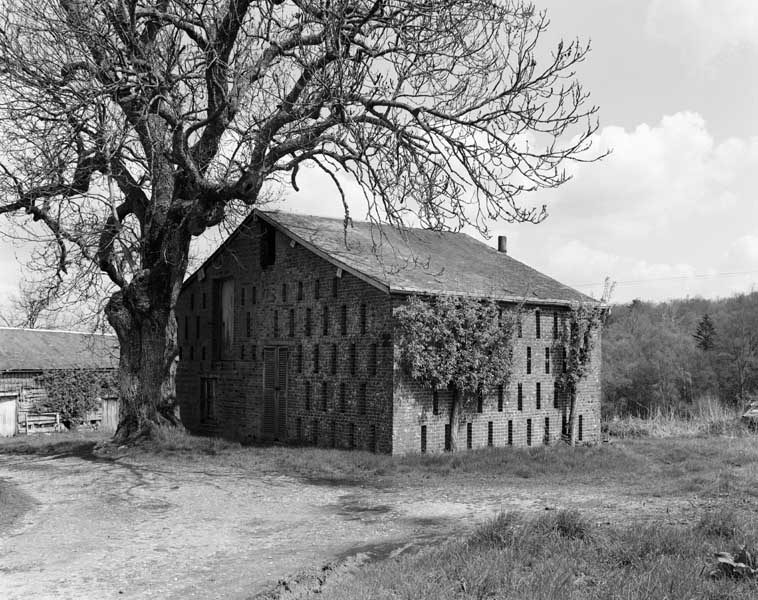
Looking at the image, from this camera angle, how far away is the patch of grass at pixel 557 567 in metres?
6.50

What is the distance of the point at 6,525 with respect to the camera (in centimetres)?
1081

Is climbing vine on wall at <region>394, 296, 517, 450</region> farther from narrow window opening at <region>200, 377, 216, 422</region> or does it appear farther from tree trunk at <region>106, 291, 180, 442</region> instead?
narrow window opening at <region>200, 377, 216, 422</region>

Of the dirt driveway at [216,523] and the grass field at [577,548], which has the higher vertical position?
the grass field at [577,548]

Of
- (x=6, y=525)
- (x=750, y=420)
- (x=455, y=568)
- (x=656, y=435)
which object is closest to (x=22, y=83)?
(x=6, y=525)

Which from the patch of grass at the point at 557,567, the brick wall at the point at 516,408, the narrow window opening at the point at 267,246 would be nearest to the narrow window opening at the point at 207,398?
the narrow window opening at the point at 267,246

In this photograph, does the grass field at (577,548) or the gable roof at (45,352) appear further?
the gable roof at (45,352)

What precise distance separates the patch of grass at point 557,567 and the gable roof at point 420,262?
10132mm

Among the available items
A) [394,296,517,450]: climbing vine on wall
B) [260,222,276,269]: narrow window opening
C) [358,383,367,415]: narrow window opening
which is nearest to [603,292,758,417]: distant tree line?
[394,296,517,450]: climbing vine on wall

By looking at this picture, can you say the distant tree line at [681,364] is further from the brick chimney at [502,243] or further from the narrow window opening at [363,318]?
the narrow window opening at [363,318]

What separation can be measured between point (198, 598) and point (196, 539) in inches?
104

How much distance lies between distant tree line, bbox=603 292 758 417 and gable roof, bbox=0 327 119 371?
105ft

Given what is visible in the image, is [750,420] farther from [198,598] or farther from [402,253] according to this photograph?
[198,598]

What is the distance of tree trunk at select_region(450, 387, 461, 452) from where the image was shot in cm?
1920

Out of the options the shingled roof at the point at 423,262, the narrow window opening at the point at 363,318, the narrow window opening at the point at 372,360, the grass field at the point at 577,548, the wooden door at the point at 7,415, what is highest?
the shingled roof at the point at 423,262
